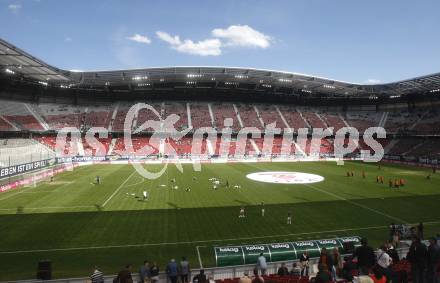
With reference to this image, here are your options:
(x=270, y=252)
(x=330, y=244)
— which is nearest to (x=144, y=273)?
(x=270, y=252)

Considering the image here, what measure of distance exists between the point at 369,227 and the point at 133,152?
61341mm

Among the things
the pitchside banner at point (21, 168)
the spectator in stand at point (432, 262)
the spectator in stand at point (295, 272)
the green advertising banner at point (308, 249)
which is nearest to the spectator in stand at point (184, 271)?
the spectator in stand at point (295, 272)

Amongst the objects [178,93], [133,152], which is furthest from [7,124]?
[178,93]

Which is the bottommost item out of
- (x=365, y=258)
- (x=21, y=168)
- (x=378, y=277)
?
(x=21, y=168)

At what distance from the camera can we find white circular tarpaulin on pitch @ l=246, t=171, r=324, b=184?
45.1 metres

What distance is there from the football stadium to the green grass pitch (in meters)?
0.15

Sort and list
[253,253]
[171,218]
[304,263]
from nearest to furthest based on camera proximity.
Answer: [304,263] < [253,253] < [171,218]

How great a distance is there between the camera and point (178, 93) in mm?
99188

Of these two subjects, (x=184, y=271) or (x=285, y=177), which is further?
(x=285, y=177)

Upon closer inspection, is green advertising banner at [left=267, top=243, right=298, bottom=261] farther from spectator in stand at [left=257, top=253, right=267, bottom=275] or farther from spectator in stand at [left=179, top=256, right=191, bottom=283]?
spectator in stand at [left=179, top=256, right=191, bottom=283]

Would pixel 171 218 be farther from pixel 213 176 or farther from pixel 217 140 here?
pixel 217 140

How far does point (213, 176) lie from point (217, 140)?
125 feet

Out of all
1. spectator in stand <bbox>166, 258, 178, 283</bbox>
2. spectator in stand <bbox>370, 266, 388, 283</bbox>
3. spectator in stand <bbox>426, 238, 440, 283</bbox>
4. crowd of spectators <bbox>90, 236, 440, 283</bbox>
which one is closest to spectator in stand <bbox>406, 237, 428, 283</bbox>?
crowd of spectators <bbox>90, 236, 440, 283</bbox>

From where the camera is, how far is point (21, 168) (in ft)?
159
